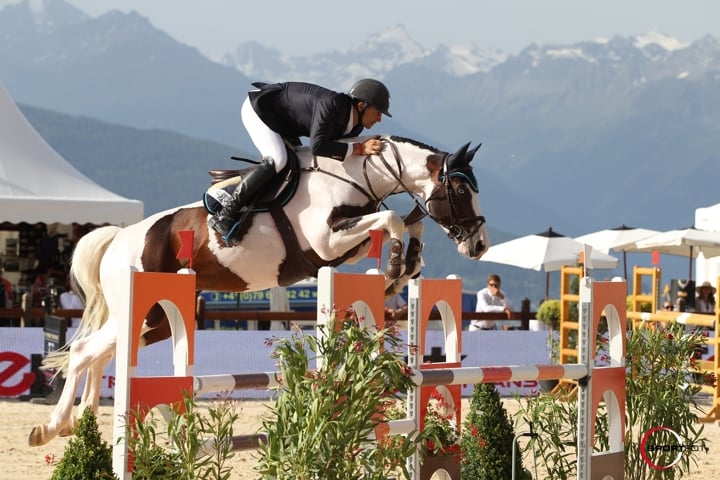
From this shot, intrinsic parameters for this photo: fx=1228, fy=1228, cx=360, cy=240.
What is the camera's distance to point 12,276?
15.4 m

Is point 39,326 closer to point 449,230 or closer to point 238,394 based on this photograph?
point 238,394

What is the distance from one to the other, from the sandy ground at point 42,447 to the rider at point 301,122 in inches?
42.6

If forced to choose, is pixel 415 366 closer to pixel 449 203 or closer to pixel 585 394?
pixel 585 394

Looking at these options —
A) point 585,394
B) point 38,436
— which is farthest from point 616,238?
point 38,436

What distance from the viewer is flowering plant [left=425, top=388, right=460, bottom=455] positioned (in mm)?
4992

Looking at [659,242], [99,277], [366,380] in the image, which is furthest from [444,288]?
[659,242]

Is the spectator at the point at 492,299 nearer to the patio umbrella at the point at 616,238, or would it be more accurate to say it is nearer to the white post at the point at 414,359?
the patio umbrella at the point at 616,238

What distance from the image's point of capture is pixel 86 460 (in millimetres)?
3574

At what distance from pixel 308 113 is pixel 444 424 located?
1.67 m

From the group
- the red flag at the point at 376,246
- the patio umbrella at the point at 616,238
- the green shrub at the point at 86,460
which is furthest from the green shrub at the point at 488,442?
the patio umbrella at the point at 616,238

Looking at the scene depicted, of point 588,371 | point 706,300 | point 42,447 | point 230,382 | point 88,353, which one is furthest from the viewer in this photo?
point 706,300

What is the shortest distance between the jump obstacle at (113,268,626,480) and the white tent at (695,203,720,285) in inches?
352

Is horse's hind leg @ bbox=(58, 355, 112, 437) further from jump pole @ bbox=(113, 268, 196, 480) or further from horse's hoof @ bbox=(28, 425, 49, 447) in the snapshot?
jump pole @ bbox=(113, 268, 196, 480)

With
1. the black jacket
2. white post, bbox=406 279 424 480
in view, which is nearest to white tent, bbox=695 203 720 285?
the black jacket
